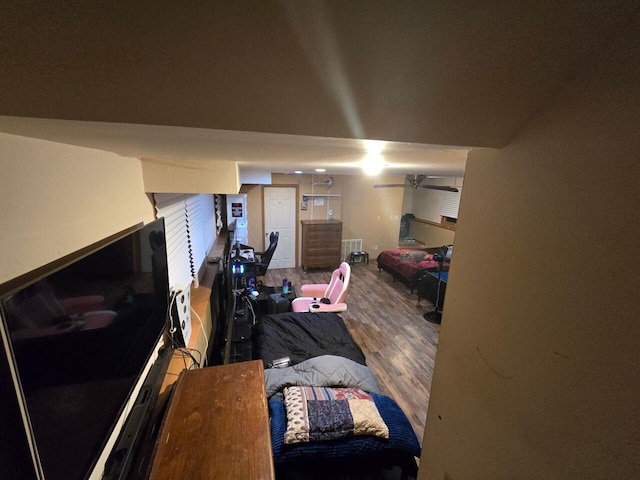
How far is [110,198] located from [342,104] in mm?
1028

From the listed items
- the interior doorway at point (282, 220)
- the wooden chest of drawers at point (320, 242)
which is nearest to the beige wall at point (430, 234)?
the wooden chest of drawers at point (320, 242)

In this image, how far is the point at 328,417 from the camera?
1.59 m

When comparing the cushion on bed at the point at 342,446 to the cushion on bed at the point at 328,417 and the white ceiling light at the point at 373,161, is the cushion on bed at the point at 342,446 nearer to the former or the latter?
the cushion on bed at the point at 328,417

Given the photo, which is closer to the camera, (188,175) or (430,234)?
(188,175)

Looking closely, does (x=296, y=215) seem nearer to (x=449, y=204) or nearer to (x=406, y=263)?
(x=406, y=263)

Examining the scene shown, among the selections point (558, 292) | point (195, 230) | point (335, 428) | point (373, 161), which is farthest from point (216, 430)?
point (195, 230)

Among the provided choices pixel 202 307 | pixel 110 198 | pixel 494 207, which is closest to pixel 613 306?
pixel 494 207

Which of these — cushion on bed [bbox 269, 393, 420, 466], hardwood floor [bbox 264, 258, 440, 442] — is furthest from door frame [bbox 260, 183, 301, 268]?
cushion on bed [bbox 269, 393, 420, 466]

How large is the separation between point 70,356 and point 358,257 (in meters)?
6.16

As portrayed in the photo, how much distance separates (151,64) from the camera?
0.30m

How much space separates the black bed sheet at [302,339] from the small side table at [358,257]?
3.45 meters

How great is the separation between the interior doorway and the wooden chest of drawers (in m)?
0.37

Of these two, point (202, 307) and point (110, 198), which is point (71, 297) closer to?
point (110, 198)

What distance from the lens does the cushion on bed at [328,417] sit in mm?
1524
